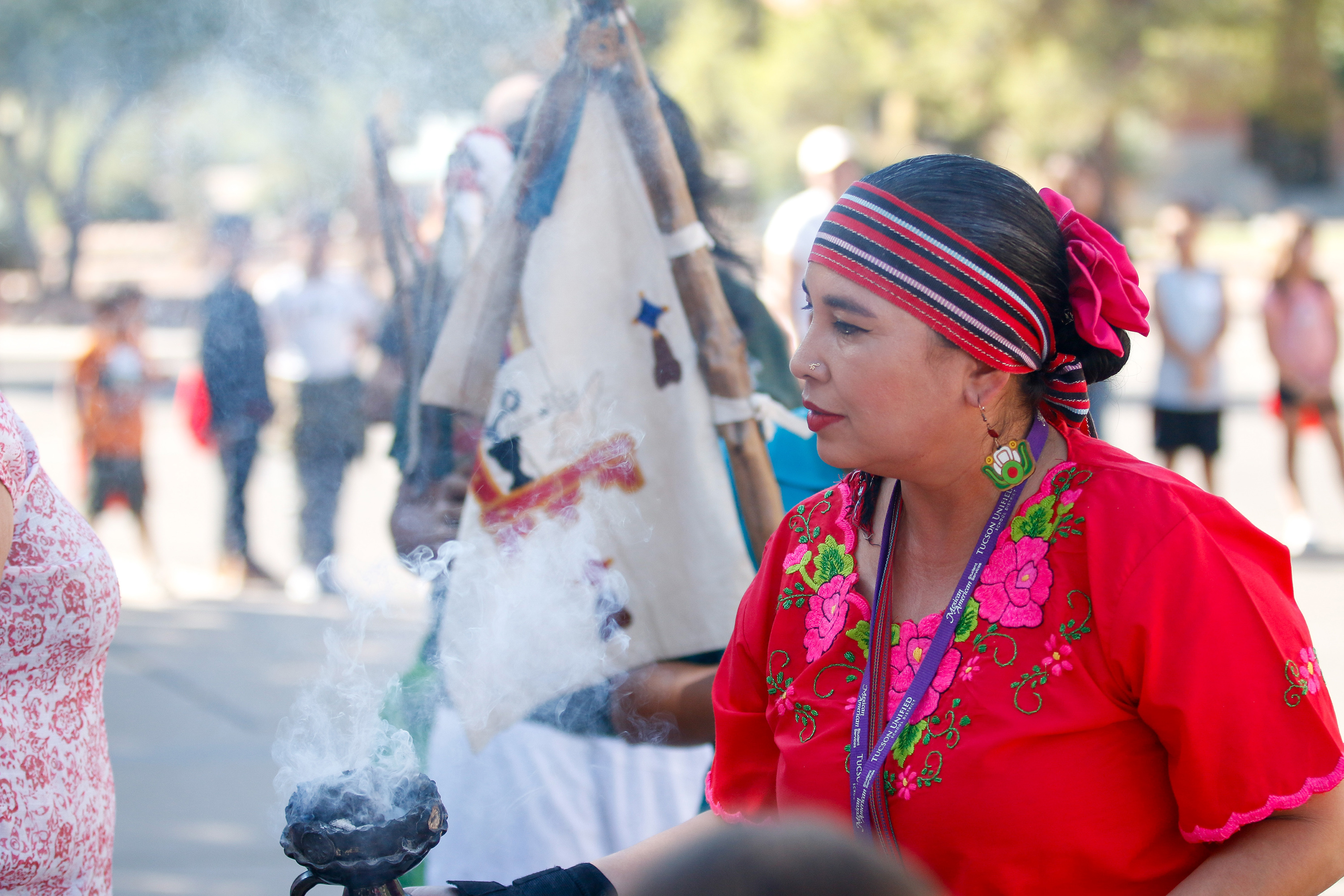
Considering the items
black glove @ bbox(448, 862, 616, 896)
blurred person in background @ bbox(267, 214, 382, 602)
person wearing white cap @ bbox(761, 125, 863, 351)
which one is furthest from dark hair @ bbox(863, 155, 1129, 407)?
person wearing white cap @ bbox(761, 125, 863, 351)

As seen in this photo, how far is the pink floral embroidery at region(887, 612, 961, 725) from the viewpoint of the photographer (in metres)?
1.41

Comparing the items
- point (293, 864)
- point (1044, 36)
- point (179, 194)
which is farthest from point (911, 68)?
point (293, 864)

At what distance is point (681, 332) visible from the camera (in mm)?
2119

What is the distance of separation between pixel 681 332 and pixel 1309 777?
3.89 feet

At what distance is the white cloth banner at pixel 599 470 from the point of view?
6.87 feet

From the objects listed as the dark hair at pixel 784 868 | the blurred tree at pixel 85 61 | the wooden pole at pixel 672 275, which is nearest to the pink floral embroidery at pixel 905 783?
the dark hair at pixel 784 868

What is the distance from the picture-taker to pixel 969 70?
89.4 feet

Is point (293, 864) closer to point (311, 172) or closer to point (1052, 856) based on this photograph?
point (311, 172)

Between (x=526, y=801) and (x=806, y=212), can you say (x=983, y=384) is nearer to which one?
(x=526, y=801)

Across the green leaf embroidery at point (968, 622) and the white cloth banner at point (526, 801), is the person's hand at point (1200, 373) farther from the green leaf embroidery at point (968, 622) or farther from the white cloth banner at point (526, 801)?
the green leaf embroidery at point (968, 622)

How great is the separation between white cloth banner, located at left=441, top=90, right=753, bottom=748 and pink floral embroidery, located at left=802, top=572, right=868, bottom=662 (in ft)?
1.73

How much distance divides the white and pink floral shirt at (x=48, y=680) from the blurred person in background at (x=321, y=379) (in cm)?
233

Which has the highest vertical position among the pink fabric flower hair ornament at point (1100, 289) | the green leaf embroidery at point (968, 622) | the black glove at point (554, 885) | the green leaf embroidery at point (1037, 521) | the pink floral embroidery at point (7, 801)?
the pink fabric flower hair ornament at point (1100, 289)

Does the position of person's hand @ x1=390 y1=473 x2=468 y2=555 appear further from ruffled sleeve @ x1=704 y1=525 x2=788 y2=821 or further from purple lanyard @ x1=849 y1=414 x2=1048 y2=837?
purple lanyard @ x1=849 y1=414 x2=1048 y2=837
